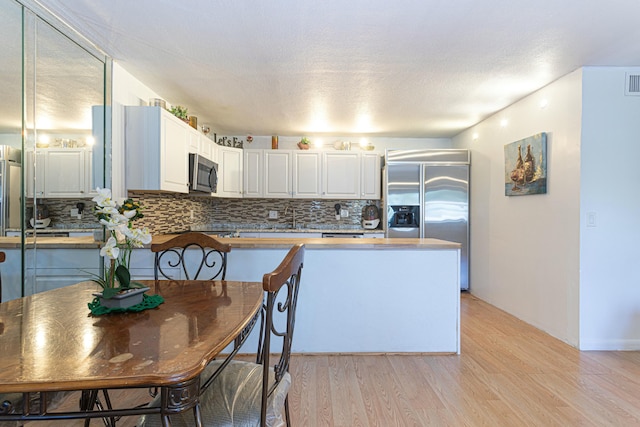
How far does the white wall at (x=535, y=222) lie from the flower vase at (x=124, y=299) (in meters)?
3.19

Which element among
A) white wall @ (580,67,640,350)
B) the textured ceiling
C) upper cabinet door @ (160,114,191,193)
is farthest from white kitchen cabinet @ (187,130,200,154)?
white wall @ (580,67,640,350)

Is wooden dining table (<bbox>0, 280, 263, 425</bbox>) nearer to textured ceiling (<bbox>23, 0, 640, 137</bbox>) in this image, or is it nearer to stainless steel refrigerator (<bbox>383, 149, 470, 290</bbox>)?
textured ceiling (<bbox>23, 0, 640, 137</bbox>)

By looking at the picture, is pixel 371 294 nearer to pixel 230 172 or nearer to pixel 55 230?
pixel 55 230

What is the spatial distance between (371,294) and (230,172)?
2975 mm

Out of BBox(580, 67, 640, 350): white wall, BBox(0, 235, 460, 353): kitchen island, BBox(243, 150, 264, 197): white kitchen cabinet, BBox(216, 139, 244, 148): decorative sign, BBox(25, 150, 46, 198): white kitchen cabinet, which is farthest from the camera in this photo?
BBox(216, 139, 244, 148): decorative sign

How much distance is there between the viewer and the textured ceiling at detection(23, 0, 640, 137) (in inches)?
77.0

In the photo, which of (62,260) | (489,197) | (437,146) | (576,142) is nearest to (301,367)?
(62,260)

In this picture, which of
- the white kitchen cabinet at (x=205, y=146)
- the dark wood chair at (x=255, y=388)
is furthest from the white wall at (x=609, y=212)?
the white kitchen cabinet at (x=205, y=146)

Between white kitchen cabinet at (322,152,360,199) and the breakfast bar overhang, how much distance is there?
2375mm

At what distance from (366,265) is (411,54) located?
1.64 meters

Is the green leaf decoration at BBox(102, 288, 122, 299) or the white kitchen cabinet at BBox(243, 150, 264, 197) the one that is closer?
the green leaf decoration at BBox(102, 288, 122, 299)

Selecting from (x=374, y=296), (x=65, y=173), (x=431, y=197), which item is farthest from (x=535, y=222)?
(x=65, y=173)

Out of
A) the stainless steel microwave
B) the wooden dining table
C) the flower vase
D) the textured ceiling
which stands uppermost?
the textured ceiling

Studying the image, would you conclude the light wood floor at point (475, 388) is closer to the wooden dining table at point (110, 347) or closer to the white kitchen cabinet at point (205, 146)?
the wooden dining table at point (110, 347)
